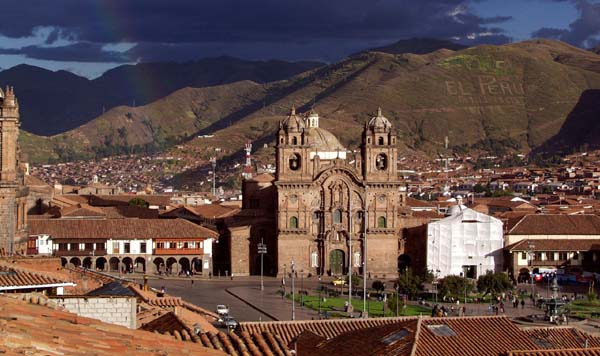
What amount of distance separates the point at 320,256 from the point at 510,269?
11677 millimetres

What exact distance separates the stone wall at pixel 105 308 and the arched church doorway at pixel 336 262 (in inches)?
2542

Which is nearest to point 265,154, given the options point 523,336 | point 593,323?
point 593,323

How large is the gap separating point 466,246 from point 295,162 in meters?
11.8

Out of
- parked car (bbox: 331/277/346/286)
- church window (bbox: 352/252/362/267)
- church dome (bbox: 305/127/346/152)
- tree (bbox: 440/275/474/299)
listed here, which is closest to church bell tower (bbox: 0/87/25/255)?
tree (bbox: 440/275/474/299)

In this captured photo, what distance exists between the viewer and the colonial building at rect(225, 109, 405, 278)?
272 feet

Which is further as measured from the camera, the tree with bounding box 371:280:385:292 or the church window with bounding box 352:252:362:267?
the church window with bounding box 352:252:362:267

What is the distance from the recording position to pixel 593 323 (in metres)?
53.5

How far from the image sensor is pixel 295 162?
275 ft

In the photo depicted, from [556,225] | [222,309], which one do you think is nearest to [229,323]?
[222,309]

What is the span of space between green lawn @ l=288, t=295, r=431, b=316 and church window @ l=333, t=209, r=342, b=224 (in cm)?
1420

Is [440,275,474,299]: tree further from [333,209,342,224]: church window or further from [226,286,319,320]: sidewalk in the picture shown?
[333,209,342,224]: church window

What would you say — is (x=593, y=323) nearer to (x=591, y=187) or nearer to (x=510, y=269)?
(x=510, y=269)

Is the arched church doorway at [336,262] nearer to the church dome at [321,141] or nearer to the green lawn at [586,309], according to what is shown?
the church dome at [321,141]

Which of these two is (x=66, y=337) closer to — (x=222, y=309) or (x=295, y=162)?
(x=222, y=309)
